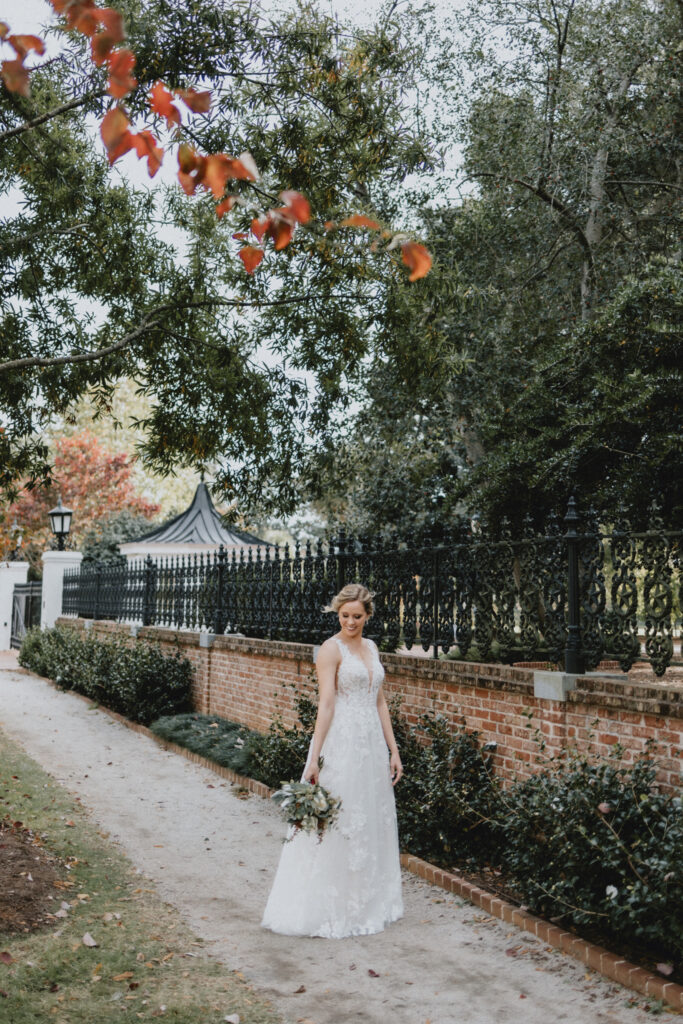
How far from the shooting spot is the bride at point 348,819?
561 centimetres

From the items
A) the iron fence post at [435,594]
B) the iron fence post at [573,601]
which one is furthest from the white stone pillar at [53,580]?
the iron fence post at [573,601]

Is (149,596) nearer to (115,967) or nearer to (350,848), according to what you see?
(350,848)

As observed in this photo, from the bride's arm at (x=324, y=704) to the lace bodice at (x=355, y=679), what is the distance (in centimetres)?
6

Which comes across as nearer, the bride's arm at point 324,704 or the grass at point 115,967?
the grass at point 115,967

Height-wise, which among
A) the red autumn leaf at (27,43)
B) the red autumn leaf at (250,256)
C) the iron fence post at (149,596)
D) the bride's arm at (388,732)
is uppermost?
the red autumn leaf at (27,43)

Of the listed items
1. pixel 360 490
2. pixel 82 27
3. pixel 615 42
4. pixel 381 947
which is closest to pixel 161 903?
pixel 381 947

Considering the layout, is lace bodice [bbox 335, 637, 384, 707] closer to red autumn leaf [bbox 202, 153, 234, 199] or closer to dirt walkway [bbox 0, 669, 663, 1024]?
dirt walkway [bbox 0, 669, 663, 1024]

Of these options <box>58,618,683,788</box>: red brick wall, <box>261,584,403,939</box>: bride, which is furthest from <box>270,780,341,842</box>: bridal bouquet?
<box>58,618,683,788</box>: red brick wall

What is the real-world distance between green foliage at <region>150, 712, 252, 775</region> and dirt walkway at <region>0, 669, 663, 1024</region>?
2.28 feet

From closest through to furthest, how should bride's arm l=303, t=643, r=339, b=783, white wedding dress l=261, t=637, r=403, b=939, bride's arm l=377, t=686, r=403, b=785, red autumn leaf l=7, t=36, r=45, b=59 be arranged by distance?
1. red autumn leaf l=7, t=36, r=45, b=59
2. white wedding dress l=261, t=637, r=403, b=939
3. bride's arm l=303, t=643, r=339, b=783
4. bride's arm l=377, t=686, r=403, b=785

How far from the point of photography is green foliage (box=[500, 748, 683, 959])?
4707mm

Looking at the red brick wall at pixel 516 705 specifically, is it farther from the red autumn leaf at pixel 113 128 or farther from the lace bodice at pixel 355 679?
the red autumn leaf at pixel 113 128

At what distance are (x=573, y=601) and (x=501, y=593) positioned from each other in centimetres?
90

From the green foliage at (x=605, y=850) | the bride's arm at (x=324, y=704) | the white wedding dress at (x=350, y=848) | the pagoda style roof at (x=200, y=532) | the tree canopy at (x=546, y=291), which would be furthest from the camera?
the pagoda style roof at (x=200, y=532)
